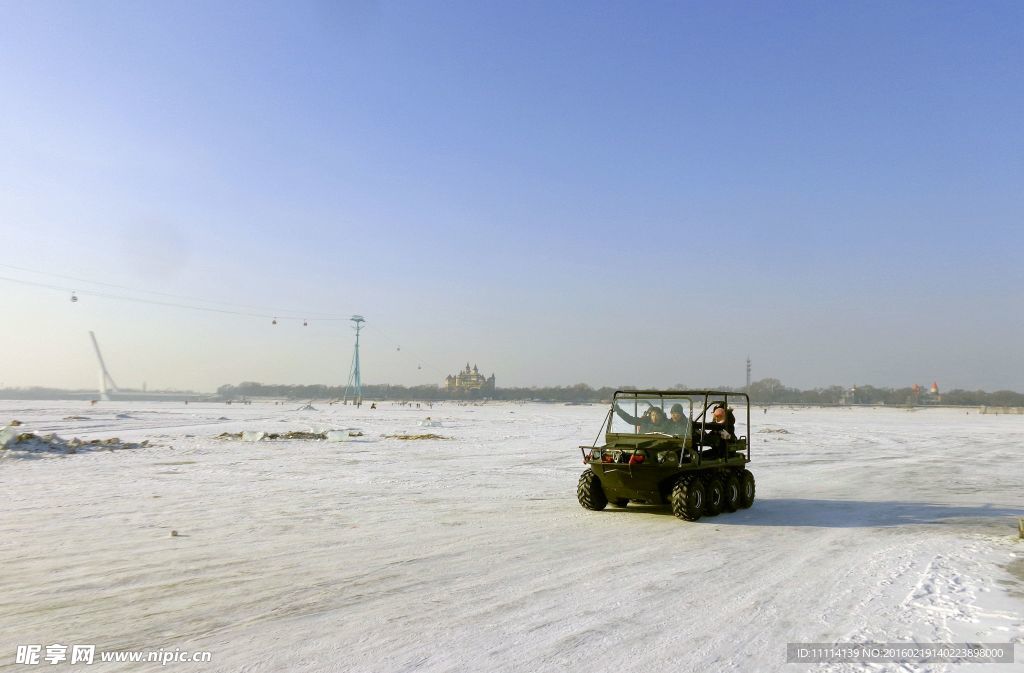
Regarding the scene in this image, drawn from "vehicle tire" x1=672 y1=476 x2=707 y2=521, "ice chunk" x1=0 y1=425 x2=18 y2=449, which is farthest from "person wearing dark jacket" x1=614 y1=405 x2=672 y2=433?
"ice chunk" x1=0 y1=425 x2=18 y2=449

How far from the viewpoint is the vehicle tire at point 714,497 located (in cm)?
1337

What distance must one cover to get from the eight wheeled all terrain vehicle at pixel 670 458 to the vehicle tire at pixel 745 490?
2cm

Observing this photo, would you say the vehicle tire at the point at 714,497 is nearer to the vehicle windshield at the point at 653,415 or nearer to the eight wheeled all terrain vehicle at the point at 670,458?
the eight wheeled all terrain vehicle at the point at 670,458

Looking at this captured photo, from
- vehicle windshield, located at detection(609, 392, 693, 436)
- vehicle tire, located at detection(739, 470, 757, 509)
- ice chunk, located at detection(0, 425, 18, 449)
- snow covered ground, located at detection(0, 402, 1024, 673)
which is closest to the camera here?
snow covered ground, located at detection(0, 402, 1024, 673)

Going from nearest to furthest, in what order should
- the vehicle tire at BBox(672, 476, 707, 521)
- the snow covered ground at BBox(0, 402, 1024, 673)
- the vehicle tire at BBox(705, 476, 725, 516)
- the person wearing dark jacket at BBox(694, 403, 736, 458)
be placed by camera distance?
the snow covered ground at BBox(0, 402, 1024, 673) < the vehicle tire at BBox(672, 476, 707, 521) < the vehicle tire at BBox(705, 476, 725, 516) < the person wearing dark jacket at BBox(694, 403, 736, 458)

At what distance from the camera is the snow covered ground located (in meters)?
6.11

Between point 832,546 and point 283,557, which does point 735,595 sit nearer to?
point 832,546

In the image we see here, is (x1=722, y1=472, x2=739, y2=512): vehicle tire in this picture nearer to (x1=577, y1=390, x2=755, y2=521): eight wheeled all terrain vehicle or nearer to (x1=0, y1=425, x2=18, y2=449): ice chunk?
(x1=577, y1=390, x2=755, y2=521): eight wheeled all terrain vehicle

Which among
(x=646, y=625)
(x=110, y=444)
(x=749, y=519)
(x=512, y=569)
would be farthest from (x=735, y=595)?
(x=110, y=444)

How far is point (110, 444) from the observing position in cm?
2712

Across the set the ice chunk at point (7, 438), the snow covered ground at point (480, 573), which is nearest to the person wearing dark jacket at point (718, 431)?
the snow covered ground at point (480, 573)

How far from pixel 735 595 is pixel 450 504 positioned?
293 inches

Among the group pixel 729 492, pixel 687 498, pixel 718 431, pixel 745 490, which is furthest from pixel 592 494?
pixel 745 490

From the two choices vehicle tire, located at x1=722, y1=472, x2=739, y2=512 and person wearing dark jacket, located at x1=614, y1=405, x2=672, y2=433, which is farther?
vehicle tire, located at x1=722, y1=472, x2=739, y2=512
